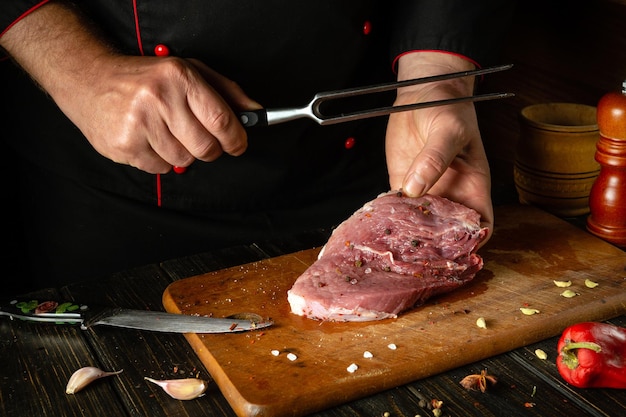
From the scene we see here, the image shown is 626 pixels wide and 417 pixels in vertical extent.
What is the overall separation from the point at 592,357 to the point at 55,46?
5.01ft

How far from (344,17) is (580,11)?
38.5 inches

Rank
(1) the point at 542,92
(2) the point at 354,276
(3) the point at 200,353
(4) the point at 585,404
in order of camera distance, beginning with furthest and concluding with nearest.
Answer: (1) the point at 542,92 → (2) the point at 354,276 → (3) the point at 200,353 → (4) the point at 585,404

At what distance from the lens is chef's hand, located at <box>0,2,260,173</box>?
1.76 meters

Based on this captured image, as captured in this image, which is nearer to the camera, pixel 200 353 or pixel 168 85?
pixel 200 353

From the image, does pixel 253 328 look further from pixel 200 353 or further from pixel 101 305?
pixel 101 305

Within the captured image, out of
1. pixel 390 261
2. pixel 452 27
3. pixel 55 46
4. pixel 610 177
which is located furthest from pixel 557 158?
pixel 55 46

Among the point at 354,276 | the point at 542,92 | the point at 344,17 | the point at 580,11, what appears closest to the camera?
the point at 354,276

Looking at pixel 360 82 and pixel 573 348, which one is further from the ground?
pixel 360 82

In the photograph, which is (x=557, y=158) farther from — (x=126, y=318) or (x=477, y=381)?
(x=126, y=318)

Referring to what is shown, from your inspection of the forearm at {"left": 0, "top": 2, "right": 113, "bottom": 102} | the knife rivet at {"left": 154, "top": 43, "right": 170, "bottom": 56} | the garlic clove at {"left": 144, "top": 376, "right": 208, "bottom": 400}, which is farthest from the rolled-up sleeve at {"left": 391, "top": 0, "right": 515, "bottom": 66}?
the garlic clove at {"left": 144, "top": 376, "right": 208, "bottom": 400}

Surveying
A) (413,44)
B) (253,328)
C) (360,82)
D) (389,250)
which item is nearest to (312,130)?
(360,82)

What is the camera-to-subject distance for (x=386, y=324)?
1.67m

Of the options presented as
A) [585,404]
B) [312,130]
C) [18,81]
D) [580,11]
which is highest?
[580,11]

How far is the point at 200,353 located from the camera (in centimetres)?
157
